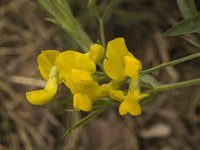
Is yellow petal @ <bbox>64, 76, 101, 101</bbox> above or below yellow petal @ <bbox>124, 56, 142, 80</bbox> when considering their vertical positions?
above

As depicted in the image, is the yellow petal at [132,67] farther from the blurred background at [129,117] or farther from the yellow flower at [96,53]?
the blurred background at [129,117]

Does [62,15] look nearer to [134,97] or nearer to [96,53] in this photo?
[96,53]

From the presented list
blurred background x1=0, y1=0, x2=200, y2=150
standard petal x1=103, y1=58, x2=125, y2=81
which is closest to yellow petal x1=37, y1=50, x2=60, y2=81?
standard petal x1=103, y1=58, x2=125, y2=81

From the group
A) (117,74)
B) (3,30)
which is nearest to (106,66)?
(117,74)

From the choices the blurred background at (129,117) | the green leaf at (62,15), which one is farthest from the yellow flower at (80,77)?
the blurred background at (129,117)

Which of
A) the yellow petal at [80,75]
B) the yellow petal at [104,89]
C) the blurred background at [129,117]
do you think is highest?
the yellow petal at [80,75]

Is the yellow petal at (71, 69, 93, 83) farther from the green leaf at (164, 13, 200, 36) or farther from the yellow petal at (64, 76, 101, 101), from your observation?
the green leaf at (164, 13, 200, 36)
